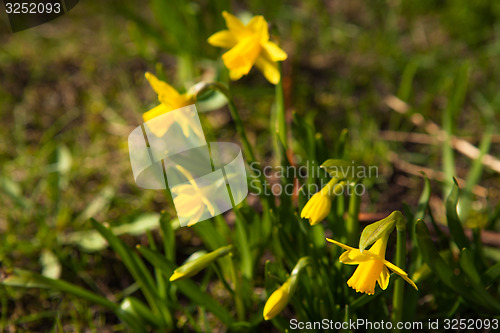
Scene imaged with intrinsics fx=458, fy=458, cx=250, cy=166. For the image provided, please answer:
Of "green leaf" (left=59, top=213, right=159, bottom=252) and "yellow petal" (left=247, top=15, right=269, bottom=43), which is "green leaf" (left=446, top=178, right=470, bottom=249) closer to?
"yellow petal" (left=247, top=15, right=269, bottom=43)

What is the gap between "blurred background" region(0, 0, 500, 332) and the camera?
6.48 feet

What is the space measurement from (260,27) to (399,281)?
90 centimetres

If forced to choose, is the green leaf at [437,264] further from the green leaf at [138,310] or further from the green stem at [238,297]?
the green leaf at [138,310]

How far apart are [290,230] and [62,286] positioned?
782mm

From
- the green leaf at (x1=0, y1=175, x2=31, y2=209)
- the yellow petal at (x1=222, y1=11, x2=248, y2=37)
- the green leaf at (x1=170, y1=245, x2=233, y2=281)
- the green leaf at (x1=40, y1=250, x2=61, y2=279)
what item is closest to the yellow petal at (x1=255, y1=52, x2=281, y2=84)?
the yellow petal at (x1=222, y1=11, x2=248, y2=37)

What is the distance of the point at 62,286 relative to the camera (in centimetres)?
152

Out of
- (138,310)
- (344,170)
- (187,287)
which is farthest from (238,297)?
(344,170)

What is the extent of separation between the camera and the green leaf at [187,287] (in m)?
1.36

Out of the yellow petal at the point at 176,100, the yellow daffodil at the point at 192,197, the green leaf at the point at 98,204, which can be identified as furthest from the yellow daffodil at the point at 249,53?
the green leaf at the point at 98,204

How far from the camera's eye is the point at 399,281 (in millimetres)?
1275

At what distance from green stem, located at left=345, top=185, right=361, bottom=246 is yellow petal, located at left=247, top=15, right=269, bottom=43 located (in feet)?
1.96

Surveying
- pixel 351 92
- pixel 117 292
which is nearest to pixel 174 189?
pixel 117 292

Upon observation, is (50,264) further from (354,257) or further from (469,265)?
(469,265)

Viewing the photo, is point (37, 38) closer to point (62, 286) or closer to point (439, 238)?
point (62, 286)
